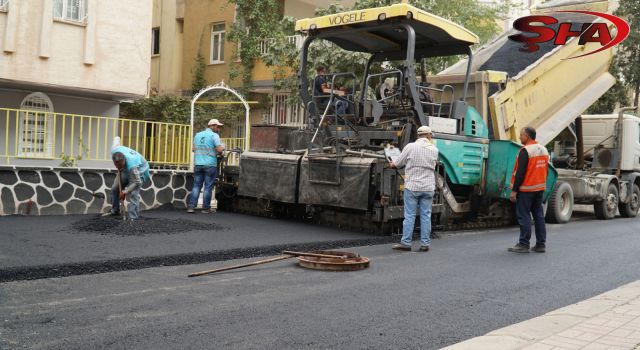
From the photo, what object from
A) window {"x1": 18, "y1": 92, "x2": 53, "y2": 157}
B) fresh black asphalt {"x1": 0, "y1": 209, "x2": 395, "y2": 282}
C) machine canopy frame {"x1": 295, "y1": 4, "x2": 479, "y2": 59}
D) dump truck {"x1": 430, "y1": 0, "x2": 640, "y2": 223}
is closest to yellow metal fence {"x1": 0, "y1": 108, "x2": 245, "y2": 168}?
window {"x1": 18, "y1": 92, "x2": 53, "y2": 157}

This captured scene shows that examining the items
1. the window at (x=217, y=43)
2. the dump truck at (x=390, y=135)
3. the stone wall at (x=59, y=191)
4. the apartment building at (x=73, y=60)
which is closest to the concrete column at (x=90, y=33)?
the apartment building at (x=73, y=60)

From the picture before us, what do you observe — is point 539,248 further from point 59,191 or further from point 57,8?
point 57,8

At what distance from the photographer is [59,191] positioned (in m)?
9.66

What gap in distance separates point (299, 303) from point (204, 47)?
17137 millimetres

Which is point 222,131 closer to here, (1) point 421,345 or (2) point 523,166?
(2) point 523,166

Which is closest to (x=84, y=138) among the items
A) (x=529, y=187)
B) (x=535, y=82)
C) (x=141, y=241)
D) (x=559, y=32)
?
(x=141, y=241)

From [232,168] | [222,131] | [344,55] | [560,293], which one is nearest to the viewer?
[560,293]

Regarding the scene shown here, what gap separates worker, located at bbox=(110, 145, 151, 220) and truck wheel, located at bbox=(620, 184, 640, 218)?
1087cm

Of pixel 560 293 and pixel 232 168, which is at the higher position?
pixel 232 168

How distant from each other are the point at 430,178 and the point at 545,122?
493 cm

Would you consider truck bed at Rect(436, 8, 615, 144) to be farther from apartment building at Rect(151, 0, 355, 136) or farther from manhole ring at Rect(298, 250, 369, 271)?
apartment building at Rect(151, 0, 355, 136)

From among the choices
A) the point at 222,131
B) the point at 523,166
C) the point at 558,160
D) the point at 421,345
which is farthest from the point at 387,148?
the point at 222,131

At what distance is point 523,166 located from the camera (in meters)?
7.89

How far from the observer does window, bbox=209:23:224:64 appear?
20.4 metres
